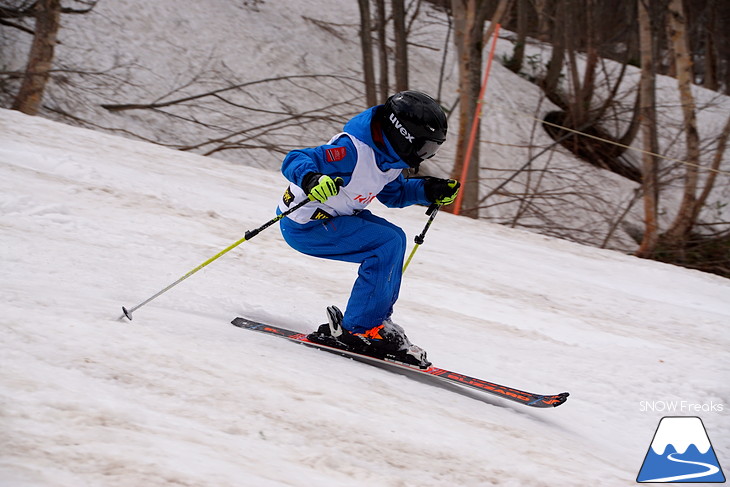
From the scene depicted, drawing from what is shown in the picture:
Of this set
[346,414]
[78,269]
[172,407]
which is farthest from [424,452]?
[78,269]

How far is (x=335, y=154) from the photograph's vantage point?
3.66 metres

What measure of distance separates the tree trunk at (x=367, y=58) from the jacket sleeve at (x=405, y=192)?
900 cm

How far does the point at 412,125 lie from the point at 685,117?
24.3ft

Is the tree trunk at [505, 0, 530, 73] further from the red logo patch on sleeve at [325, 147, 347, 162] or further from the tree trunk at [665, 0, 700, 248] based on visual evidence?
the red logo patch on sleeve at [325, 147, 347, 162]

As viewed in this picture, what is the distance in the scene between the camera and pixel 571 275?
6.44 meters

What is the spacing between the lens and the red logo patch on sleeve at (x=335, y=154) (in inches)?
144

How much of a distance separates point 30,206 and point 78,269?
1192 millimetres

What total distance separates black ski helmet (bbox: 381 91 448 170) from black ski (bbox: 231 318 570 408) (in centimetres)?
107

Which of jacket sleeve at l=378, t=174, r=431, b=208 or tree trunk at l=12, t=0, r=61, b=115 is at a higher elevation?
tree trunk at l=12, t=0, r=61, b=115

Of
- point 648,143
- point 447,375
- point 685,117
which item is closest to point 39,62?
point 648,143

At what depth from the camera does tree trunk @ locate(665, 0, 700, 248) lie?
9359mm

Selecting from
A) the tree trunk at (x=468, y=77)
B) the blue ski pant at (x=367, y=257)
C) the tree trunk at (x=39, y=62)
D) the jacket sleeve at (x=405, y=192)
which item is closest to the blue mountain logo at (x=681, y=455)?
the blue ski pant at (x=367, y=257)

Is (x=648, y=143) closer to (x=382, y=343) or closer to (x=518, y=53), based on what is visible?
(x=382, y=343)

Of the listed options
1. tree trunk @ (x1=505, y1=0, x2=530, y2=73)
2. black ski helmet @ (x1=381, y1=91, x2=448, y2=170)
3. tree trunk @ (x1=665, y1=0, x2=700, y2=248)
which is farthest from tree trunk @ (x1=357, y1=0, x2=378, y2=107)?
black ski helmet @ (x1=381, y1=91, x2=448, y2=170)
